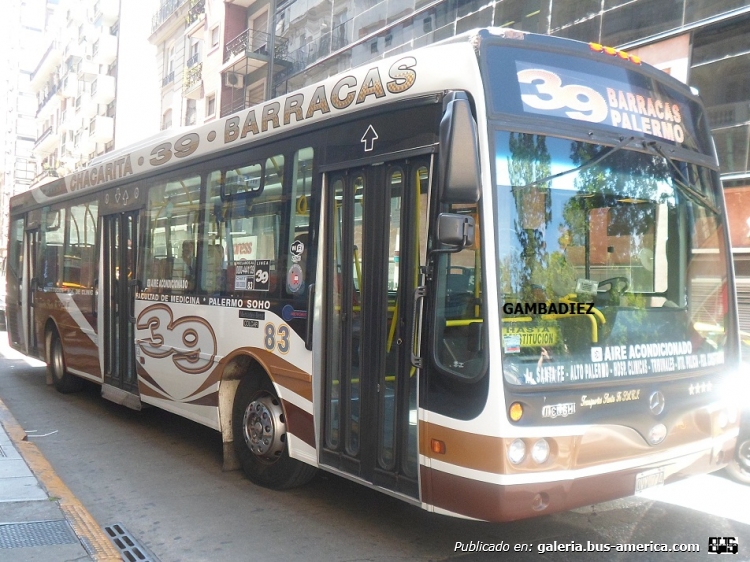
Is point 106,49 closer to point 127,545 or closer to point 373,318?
point 127,545

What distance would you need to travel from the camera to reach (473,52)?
4.23 meters

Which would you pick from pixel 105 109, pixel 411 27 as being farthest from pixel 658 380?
pixel 105 109

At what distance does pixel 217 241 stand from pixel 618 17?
10.5 metres

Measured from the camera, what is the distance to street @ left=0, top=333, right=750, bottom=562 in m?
4.80

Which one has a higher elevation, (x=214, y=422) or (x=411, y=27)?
(x=411, y=27)

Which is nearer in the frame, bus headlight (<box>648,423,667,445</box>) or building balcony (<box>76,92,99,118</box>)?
bus headlight (<box>648,423,667,445</box>)

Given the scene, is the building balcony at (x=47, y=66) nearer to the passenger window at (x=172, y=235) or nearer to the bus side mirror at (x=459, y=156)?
the passenger window at (x=172, y=235)

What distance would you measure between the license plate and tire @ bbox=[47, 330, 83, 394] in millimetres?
8660

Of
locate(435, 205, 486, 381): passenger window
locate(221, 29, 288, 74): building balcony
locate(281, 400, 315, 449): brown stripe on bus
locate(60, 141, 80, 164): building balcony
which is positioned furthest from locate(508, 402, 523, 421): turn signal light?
locate(60, 141, 80, 164): building balcony

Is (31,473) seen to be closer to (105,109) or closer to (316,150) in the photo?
(316,150)

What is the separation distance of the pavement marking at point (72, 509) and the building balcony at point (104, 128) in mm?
41460

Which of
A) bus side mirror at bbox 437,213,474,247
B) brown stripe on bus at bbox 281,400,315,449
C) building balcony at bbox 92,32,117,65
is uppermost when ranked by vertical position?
building balcony at bbox 92,32,117,65

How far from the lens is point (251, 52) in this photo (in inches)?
1090

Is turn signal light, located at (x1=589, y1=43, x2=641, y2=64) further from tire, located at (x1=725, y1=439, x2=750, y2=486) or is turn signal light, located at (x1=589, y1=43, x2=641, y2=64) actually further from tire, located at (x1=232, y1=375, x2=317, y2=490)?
tire, located at (x1=725, y1=439, x2=750, y2=486)
